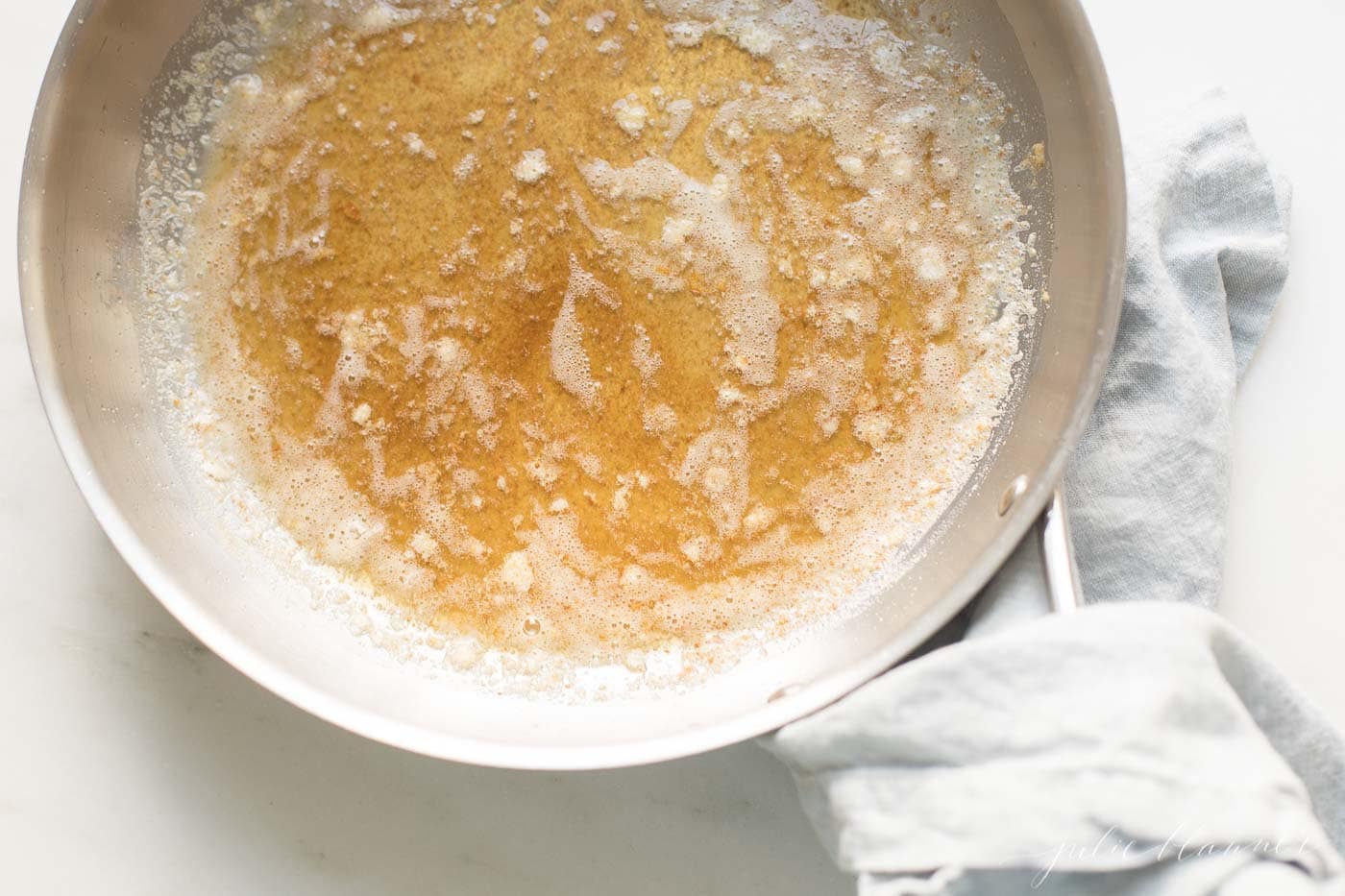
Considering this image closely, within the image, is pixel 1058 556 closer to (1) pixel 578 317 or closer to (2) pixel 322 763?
(1) pixel 578 317

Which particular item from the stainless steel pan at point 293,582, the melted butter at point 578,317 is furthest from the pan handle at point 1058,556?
the melted butter at point 578,317

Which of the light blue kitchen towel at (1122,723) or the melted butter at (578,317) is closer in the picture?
the light blue kitchen towel at (1122,723)

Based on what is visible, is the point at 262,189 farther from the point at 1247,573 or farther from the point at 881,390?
the point at 1247,573

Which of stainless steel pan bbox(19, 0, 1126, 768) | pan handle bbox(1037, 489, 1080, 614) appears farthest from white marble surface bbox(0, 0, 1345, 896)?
pan handle bbox(1037, 489, 1080, 614)

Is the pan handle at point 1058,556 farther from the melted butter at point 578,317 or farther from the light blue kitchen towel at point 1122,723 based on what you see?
the melted butter at point 578,317

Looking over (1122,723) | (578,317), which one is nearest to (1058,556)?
(1122,723)

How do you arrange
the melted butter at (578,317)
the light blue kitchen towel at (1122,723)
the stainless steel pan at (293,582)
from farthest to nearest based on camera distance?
the melted butter at (578,317)
the stainless steel pan at (293,582)
the light blue kitchen towel at (1122,723)

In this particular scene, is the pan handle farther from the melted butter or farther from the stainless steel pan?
the melted butter

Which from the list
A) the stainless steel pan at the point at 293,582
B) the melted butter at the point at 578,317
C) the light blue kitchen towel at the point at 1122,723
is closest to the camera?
the light blue kitchen towel at the point at 1122,723
